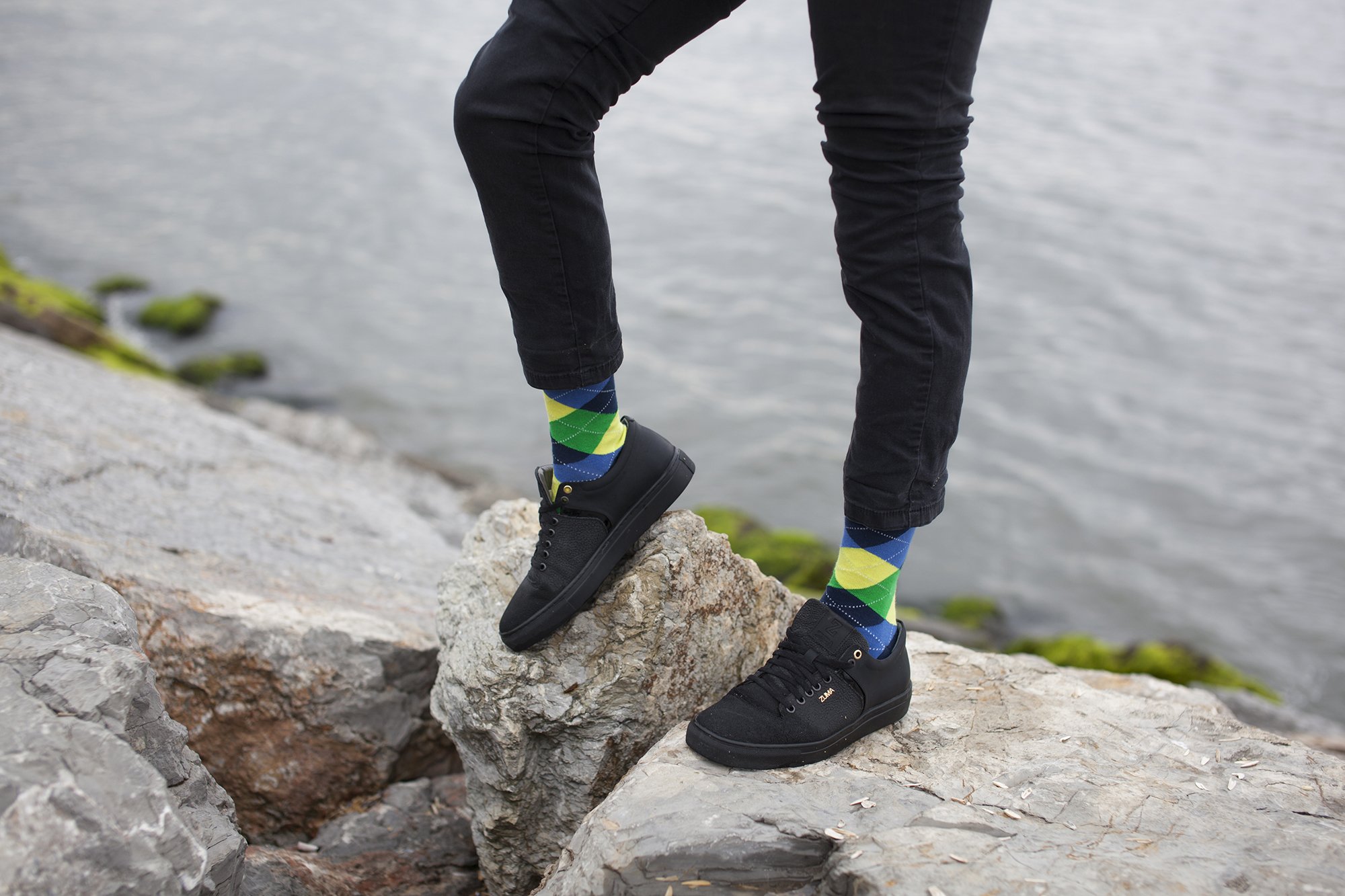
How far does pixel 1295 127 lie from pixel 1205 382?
298 inches

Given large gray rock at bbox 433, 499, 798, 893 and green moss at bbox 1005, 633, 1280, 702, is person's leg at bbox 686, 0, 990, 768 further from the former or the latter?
green moss at bbox 1005, 633, 1280, 702

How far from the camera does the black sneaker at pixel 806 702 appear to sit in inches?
81.8

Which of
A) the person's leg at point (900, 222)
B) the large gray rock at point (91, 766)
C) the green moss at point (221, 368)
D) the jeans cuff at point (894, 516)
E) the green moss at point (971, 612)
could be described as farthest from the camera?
the green moss at point (221, 368)

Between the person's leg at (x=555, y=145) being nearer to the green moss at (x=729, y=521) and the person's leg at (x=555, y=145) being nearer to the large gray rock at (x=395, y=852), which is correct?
the large gray rock at (x=395, y=852)

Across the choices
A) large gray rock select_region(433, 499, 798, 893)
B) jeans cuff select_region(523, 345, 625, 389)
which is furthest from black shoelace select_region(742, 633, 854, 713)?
jeans cuff select_region(523, 345, 625, 389)

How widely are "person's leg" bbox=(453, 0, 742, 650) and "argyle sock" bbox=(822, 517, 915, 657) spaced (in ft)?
1.70

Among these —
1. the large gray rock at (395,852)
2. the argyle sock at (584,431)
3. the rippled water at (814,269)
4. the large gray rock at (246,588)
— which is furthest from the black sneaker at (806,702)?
the rippled water at (814,269)

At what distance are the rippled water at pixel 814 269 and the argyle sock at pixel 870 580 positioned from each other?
4778 millimetres

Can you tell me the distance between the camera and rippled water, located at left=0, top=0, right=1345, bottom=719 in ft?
25.0

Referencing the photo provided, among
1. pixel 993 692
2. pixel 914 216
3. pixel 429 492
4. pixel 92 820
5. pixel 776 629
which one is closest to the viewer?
pixel 92 820

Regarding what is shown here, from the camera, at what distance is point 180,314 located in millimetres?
9352

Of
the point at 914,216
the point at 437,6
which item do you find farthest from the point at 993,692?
the point at 437,6

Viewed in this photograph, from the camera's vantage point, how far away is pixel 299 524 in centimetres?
378

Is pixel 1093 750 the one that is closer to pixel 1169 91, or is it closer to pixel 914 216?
pixel 914 216
